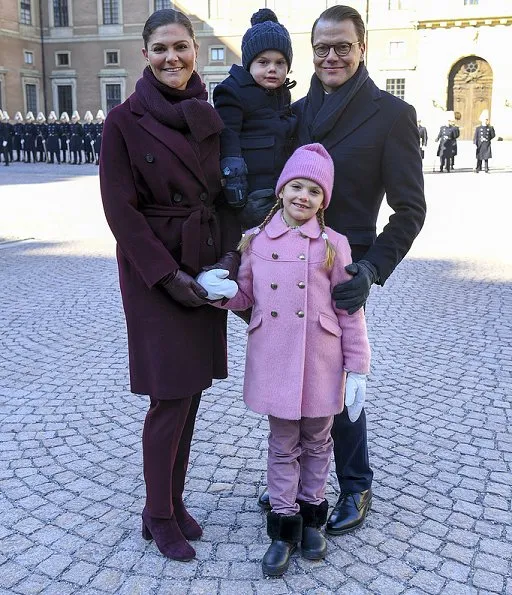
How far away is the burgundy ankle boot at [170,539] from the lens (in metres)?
2.85

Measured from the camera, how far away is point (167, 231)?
105 inches

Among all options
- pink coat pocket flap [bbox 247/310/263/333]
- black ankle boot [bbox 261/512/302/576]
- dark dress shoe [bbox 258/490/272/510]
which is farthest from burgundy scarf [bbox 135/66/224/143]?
dark dress shoe [bbox 258/490/272/510]

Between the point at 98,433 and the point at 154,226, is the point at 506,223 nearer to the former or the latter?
the point at 98,433

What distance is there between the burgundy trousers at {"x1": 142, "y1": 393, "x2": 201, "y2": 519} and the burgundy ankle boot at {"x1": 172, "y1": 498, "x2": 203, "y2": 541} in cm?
12

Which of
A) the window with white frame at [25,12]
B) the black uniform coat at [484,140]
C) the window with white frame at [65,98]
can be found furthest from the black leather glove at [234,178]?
the window with white frame at [25,12]

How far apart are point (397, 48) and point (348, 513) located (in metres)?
39.9

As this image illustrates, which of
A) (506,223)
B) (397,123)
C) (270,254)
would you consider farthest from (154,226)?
(506,223)

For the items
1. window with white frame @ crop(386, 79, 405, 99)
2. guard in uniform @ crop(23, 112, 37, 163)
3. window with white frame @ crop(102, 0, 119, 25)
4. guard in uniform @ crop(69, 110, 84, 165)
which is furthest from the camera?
window with white frame @ crop(102, 0, 119, 25)

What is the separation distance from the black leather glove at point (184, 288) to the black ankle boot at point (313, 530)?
971mm

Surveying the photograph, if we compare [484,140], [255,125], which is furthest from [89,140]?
[255,125]

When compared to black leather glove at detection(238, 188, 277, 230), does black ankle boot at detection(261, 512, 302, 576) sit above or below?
below

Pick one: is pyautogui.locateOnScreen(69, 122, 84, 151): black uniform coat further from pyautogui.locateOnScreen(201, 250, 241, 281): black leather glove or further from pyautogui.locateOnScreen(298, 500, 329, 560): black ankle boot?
pyautogui.locateOnScreen(298, 500, 329, 560): black ankle boot

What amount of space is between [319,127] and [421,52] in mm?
38260

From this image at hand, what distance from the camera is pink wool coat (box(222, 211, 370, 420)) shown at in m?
2.69
